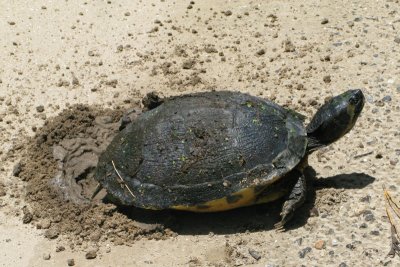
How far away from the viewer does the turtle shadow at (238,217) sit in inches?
241

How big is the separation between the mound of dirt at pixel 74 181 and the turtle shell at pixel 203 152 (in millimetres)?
340

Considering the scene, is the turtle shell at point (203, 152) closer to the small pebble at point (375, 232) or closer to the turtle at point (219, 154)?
the turtle at point (219, 154)

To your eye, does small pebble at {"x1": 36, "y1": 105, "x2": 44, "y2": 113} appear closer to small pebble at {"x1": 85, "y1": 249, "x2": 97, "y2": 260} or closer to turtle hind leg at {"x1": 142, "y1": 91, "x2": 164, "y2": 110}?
turtle hind leg at {"x1": 142, "y1": 91, "x2": 164, "y2": 110}

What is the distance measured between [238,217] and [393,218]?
1.52 m

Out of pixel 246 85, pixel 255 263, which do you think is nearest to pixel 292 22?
pixel 246 85

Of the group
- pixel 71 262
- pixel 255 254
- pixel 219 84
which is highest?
pixel 219 84

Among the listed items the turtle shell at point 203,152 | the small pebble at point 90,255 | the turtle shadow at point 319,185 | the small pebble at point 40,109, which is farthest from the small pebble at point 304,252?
the small pebble at point 40,109

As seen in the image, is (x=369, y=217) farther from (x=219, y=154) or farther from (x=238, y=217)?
(x=219, y=154)

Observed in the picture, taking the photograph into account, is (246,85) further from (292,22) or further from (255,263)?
(255,263)

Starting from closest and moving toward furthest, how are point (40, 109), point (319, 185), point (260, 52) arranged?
point (319, 185) → point (40, 109) → point (260, 52)

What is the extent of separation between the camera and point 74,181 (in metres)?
6.94

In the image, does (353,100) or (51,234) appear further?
(51,234)

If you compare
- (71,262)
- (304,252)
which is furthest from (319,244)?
(71,262)

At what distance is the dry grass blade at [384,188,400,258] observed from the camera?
215 inches
